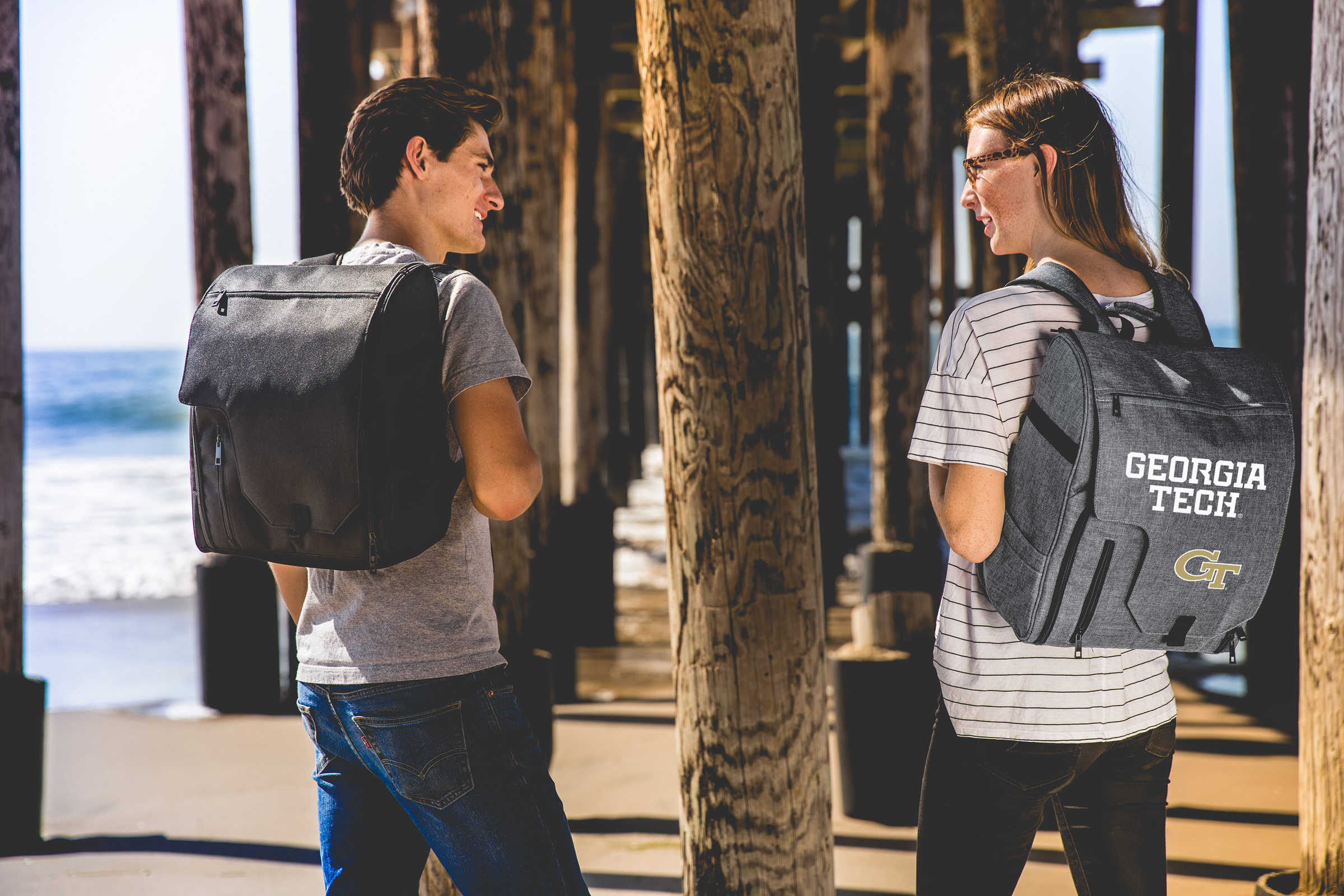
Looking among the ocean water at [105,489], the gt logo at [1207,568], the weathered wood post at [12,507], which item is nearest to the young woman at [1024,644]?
the gt logo at [1207,568]

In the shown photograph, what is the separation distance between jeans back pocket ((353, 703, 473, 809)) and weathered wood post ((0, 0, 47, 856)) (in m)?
2.42

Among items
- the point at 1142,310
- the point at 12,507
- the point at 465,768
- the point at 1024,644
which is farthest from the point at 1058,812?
the point at 12,507

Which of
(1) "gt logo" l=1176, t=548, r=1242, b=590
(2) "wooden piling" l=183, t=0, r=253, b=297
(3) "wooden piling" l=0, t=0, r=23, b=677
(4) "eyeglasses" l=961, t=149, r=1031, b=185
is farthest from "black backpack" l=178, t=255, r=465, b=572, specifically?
(2) "wooden piling" l=183, t=0, r=253, b=297

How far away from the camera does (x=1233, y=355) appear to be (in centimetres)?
138

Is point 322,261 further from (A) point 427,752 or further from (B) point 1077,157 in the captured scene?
(B) point 1077,157

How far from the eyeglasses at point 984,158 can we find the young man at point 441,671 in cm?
69

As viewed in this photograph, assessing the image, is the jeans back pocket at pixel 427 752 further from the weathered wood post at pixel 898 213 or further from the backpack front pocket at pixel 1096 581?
the weathered wood post at pixel 898 213

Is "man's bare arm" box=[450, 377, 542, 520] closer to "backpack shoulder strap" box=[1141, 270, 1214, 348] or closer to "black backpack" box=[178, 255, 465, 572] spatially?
"black backpack" box=[178, 255, 465, 572]

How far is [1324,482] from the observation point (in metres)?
2.29

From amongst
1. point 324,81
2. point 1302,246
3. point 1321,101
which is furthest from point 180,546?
point 1321,101

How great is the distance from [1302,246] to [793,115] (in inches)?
155

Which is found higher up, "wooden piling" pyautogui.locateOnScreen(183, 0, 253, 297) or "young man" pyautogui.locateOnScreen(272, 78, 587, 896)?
"wooden piling" pyautogui.locateOnScreen(183, 0, 253, 297)

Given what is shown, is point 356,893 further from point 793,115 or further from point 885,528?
point 885,528

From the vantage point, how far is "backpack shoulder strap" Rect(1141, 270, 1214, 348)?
1412 mm
